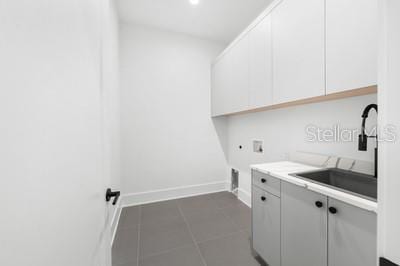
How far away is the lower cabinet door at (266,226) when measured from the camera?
1.28 m

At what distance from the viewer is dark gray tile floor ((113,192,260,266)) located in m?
1.53

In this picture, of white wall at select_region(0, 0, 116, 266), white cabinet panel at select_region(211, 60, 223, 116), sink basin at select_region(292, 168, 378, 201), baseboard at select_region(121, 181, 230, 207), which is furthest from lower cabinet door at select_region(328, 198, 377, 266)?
baseboard at select_region(121, 181, 230, 207)

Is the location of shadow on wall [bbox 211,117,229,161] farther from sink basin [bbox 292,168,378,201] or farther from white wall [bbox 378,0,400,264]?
white wall [bbox 378,0,400,264]

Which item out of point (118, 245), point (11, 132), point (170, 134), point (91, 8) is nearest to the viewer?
point (11, 132)

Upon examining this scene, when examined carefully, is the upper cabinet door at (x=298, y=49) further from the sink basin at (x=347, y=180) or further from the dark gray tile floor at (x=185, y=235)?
the dark gray tile floor at (x=185, y=235)

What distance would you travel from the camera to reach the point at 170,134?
283 centimetres

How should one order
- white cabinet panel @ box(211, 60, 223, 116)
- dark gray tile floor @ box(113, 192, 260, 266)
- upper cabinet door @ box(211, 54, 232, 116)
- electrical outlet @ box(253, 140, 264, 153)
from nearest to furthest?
dark gray tile floor @ box(113, 192, 260, 266)
electrical outlet @ box(253, 140, 264, 153)
upper cabinet door @ box(211, 54, 232, 116)
white cabinet panel @ box(211, 60, 223, 116)

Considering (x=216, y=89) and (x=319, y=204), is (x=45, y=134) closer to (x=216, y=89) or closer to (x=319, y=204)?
(x=319, y=204)

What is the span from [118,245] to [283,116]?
239 centimetres

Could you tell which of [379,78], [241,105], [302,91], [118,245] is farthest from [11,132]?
[241,105]

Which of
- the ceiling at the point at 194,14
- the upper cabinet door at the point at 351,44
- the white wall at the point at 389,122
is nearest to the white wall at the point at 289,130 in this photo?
the upper cabinet door at the point at 351,44

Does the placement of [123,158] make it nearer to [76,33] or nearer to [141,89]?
[141,89]

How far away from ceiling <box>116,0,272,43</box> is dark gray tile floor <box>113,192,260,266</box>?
115 inches

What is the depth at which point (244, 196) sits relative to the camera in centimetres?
267
